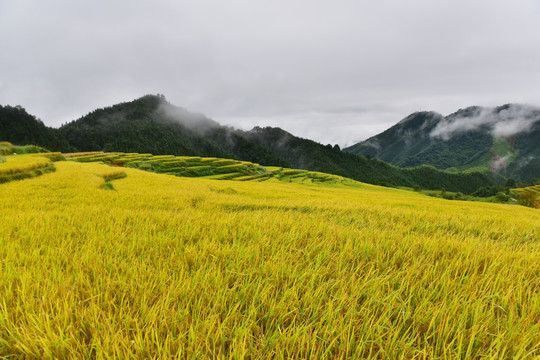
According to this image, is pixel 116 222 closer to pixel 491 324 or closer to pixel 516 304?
pixel 491 324

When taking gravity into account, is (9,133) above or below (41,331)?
above

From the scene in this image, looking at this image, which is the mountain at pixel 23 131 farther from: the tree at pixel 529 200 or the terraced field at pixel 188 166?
the tree at pixel 529 200

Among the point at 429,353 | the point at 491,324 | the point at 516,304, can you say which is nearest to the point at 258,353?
the point at 429,353

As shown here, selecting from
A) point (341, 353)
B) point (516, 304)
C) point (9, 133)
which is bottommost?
point (341, 353)

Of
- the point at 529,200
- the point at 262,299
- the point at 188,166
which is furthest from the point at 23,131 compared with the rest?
the point at 529,200

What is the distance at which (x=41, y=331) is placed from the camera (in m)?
1.23

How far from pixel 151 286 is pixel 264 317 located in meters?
0.89

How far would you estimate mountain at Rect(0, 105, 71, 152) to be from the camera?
319ft

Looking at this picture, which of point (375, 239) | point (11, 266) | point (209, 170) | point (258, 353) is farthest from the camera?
point (209, 170)

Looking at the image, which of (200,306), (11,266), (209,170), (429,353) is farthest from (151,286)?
(209,170)

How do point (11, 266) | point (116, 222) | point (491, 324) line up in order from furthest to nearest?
point (116, 222) < point (11, 266) < point (491, 324)

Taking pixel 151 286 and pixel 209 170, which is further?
pixel 209 170

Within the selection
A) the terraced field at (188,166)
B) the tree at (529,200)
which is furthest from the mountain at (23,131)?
the tree at (529,200)

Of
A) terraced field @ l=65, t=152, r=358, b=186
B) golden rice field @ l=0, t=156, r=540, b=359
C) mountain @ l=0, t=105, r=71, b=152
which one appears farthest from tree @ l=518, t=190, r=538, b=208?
mountain @ l=0, t=105, r=71, b=152
